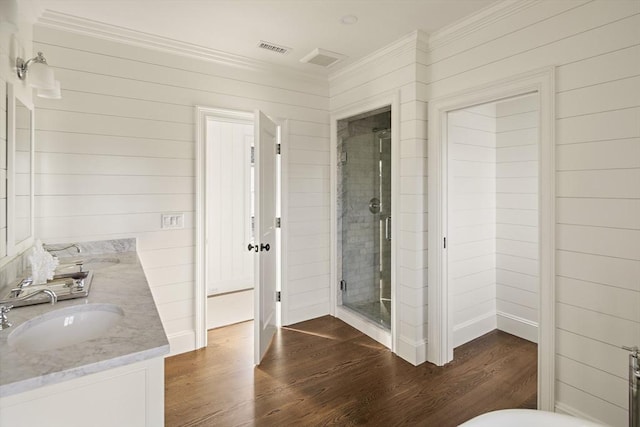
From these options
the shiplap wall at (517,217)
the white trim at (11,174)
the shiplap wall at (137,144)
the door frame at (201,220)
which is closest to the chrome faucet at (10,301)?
the white trim at (11,174)

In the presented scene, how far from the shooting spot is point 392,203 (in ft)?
9.79

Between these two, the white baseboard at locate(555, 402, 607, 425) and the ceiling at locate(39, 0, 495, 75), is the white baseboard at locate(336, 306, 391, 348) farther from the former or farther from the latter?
the ceiling at locate(39, 0, 495, 75)

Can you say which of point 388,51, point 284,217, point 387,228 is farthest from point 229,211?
point 388,51

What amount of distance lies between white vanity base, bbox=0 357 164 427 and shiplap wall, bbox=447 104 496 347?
2301 mm

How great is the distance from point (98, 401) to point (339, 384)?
1753 millimetres

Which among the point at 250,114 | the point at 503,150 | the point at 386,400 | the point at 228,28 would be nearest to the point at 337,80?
the point at 250,114

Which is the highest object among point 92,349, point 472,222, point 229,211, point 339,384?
point 229,211

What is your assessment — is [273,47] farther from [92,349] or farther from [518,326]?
[518,326]

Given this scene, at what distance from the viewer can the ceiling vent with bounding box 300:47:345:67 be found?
302cm

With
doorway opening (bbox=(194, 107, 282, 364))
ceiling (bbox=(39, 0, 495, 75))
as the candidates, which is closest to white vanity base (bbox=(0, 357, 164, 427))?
doorway opening (bbox=(194, 107, 282, 364))

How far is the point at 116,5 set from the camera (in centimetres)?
230

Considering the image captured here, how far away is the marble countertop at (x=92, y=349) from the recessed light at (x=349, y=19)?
218 centimetres

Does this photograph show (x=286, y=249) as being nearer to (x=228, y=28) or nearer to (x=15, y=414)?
(x=228, y=28)

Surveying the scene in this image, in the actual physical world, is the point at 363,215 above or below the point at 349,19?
below
